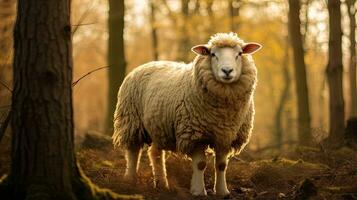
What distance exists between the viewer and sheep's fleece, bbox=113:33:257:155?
738 cm

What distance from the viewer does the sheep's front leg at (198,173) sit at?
741cm

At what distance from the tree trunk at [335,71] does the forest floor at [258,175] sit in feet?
4.35

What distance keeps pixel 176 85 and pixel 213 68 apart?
82 centimetres

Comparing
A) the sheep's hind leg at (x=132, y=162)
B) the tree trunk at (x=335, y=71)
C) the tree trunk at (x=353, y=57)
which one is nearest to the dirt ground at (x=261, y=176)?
the sheep's hind leg at (x=132, y=162)

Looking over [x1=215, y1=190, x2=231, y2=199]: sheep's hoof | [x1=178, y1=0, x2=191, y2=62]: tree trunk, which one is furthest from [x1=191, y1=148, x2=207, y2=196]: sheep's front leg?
[x1=178, y1=0, x2=191, y2=62]: tree trunk

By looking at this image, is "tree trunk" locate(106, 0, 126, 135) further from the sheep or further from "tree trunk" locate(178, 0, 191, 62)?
"tree trunk" locate(178, 0, 191, 62)

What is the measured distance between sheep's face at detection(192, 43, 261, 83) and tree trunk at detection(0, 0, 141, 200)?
2381 mm

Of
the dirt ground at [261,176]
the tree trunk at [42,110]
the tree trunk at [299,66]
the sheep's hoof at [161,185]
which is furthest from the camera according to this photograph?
the tree trunk at [299,66]

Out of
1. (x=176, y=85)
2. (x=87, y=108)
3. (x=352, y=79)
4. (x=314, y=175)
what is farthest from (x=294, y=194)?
(x=87, y=108)

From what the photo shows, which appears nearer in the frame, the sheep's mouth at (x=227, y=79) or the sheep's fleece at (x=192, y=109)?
the sheep's mouth at (x=227, y=79)

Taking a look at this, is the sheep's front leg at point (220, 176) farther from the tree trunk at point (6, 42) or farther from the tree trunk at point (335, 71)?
the tree trunk at point (335, 71)

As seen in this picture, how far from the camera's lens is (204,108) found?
24.3 feet

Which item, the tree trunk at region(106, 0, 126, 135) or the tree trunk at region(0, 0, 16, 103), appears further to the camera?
the tree trunk at region(106, 0, 126, 135)

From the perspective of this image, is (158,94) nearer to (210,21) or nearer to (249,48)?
(249,48)
